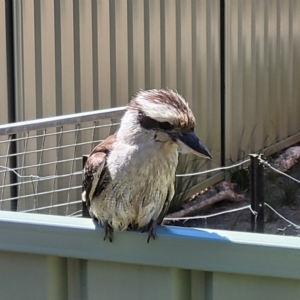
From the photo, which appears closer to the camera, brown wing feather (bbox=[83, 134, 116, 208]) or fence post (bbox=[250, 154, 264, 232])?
brown wing feather (bbox=[83, 134, 116, 208])

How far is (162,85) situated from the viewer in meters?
6.85

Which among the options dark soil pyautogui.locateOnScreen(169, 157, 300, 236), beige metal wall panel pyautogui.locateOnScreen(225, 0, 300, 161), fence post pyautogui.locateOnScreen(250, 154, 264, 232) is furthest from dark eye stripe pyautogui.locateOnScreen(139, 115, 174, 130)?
beige metal wall panel pyautogui.locateOnScreen(225, 0, 300, 161)

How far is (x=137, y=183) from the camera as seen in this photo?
2971mm

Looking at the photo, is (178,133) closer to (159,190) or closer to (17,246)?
(159,190)

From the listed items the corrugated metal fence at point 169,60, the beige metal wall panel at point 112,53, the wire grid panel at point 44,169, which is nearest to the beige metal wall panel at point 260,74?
the corrugated metal fence at point 169,60

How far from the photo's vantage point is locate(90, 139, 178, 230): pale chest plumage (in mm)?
2916

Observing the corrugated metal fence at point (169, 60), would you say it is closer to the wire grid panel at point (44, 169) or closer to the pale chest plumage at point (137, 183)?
the wire grid panel at point (44, 169)

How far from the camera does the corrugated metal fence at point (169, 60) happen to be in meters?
5.39

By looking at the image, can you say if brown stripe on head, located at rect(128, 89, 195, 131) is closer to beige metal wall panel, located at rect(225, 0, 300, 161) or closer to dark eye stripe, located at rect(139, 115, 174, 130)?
dark eye stripe, located at rect(139, 115, 174, 130)

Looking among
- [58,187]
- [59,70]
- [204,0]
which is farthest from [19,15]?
[204,0]

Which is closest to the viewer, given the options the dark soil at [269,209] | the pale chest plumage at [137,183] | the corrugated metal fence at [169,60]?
the pale chest plumage at [137,183]

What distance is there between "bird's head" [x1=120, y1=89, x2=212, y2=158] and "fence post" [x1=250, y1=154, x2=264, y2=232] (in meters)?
1.71

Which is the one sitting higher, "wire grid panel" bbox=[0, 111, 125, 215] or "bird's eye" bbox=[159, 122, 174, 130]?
"bird's eye" bbox=[159, 122, 174, 130]

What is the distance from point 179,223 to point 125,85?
110 centimetres
